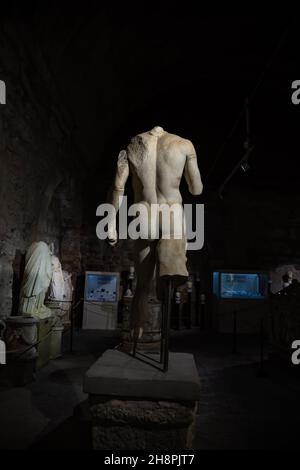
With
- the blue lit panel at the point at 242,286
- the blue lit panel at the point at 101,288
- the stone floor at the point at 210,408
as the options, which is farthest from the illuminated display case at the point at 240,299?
the stone floor at the point at 210,408

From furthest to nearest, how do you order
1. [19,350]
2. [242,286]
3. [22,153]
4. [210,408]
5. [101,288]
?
[242,286], [101,288], [22,153], [19,350], [210,408]

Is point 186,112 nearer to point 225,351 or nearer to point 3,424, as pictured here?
point 225,351

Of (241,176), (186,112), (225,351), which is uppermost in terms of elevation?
(186,112)

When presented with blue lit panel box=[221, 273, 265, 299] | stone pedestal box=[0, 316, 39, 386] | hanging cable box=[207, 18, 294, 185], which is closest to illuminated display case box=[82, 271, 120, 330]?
blue lit panel box=[221, 273, 265, 299]

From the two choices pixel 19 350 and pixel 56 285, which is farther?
pixel 56 285

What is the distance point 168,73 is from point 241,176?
11.7ft

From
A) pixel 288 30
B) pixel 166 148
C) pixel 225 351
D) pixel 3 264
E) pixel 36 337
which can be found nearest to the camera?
pixel 166 148

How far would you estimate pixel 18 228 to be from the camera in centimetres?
489

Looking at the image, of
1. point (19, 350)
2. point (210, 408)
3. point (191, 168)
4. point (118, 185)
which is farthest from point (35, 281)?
point (191, 168)

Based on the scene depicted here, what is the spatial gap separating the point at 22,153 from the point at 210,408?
427 cm

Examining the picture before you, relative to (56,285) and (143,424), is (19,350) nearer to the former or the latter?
(56,285)

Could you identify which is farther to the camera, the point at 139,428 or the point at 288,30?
the point at 288,30

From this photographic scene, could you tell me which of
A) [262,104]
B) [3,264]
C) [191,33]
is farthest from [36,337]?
[262,104]

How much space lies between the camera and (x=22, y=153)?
4.91m
